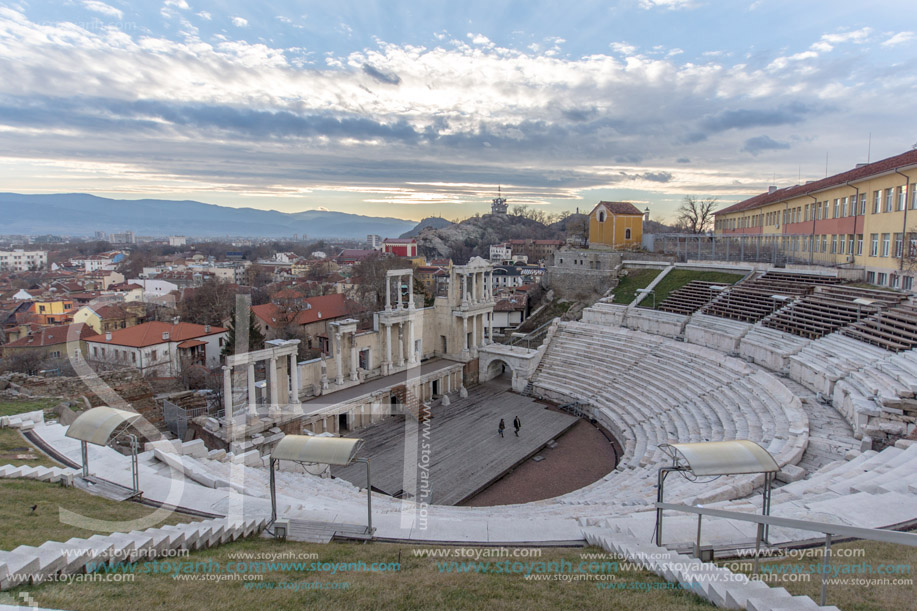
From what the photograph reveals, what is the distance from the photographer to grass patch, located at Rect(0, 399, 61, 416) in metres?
15.5

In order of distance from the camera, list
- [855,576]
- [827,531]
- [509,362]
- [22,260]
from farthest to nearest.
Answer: [22,260], [509,362], [855,576], [827,531]

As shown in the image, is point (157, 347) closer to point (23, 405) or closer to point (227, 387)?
point (23, 405)

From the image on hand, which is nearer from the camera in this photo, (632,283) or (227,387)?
(227,387)

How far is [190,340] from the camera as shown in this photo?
1449 inches

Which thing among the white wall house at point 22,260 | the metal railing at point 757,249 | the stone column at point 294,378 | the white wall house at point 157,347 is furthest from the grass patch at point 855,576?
the white wall house at point 22,260

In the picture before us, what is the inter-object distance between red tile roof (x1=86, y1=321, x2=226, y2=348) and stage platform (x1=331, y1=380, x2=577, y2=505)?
2180cm

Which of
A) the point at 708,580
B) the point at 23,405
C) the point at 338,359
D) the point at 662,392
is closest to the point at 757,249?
the point at 662,392

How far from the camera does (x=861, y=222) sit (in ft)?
84.1

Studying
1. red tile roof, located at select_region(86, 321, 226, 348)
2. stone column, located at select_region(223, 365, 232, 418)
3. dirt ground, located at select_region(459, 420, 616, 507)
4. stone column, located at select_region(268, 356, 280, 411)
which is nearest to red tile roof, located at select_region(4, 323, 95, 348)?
red tile roof, located at select_region(86, 321, 226, 348)

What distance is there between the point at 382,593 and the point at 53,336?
3949 cm

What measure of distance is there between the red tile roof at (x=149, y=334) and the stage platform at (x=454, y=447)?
21.8 m

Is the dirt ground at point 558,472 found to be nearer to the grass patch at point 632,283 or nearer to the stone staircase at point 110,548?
the stone staircase at point 110,548

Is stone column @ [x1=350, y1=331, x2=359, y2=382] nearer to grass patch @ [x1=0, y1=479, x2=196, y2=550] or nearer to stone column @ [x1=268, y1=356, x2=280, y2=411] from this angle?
stone column @ [x1=268, y1=356, x2=280, y2=411]

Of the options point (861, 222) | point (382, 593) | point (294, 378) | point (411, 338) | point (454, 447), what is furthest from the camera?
point (411, 338)
